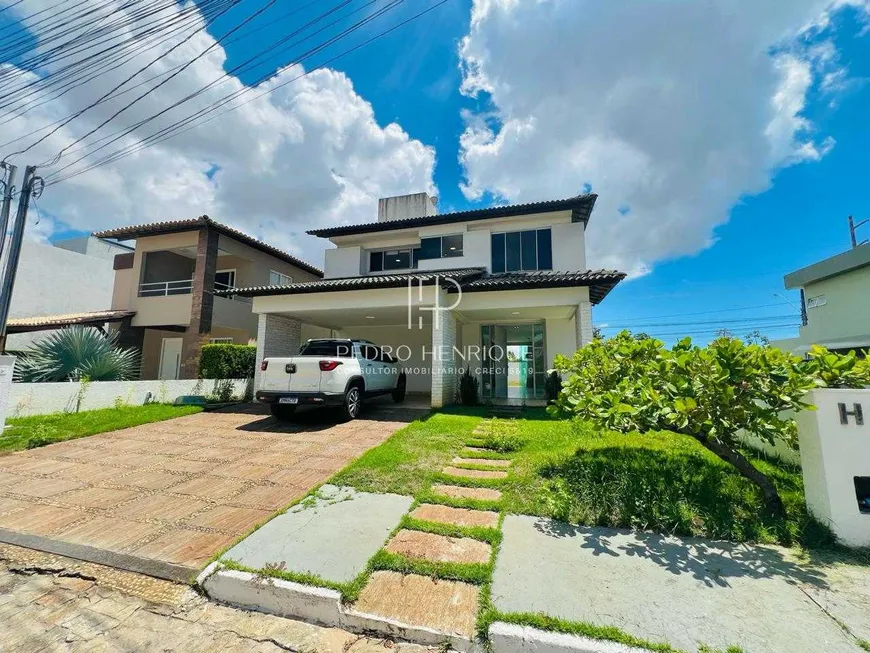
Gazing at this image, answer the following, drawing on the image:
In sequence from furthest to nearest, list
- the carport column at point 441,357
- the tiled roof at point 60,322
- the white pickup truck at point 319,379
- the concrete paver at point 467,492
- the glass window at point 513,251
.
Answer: the tiled roof at point 60,322 < the glass window at point 513,251 < the carport column at point 441,357 < the white pickup truck at point 319,379 < the concrete paver at point 467,492

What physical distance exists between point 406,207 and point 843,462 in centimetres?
1509

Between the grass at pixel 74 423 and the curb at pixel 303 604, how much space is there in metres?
6.30

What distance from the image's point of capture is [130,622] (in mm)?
2428

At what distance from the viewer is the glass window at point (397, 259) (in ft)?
48.9

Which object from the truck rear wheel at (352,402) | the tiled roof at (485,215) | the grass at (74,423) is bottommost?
the grass at (74,423)

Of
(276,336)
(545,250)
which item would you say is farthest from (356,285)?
(545,250)

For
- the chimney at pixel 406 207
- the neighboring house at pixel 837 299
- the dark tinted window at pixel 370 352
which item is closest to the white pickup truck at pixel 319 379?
the dark tinted window at pixel 370 352

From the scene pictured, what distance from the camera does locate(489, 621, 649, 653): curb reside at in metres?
2.05

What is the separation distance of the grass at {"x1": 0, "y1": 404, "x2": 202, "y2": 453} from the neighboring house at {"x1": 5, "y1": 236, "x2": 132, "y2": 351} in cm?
775

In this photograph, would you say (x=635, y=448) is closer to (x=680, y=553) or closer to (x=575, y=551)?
(x=680, y=553)

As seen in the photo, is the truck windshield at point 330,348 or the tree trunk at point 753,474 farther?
the truck windshield at point 330,348

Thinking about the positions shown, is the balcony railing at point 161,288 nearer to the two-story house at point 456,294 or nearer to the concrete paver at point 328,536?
the two-story house at point 456,294

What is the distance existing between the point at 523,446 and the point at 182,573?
16.0 feet

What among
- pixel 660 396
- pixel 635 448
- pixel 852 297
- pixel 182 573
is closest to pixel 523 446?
pixel 635 448
